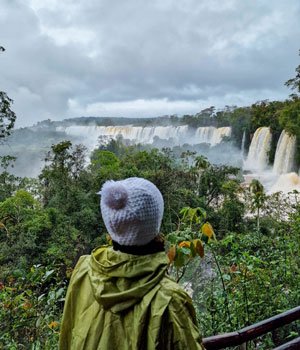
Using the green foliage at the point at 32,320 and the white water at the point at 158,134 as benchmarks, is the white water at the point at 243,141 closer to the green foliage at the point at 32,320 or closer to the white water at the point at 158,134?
the white water at the point at 158,134

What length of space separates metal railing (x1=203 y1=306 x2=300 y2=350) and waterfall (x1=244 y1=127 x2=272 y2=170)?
1593 centimetres

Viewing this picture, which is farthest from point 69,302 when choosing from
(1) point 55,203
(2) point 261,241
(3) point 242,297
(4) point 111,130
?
(4) point 111,130

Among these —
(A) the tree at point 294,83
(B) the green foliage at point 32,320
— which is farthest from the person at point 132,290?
(A) the tree at point 294,83

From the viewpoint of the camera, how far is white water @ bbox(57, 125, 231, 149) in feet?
73.4

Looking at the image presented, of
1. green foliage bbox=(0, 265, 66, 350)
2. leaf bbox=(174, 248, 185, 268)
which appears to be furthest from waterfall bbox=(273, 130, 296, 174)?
leaf bbox=(174, 248, 185, 268)

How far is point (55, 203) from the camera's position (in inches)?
400

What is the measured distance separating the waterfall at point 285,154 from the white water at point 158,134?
17.2 feet

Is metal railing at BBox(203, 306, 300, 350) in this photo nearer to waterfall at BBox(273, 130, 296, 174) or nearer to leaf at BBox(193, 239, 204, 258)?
leaf at BBox(193, 239, 204, 258)

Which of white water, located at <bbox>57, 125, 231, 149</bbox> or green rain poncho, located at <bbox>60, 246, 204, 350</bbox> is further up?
white water, located at <bbox>57, 125, 231, 149</bbox>

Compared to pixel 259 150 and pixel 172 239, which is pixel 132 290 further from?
pixel 259 150

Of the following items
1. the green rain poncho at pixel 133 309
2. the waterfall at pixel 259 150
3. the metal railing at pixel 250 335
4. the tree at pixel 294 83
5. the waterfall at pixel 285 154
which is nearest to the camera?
the green rain poncho at pixel 133 309

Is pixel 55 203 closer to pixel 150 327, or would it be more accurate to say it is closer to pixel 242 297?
pixel 242 297

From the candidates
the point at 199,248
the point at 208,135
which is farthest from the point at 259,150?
the point at 199,248

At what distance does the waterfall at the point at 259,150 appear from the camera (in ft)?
55.7
